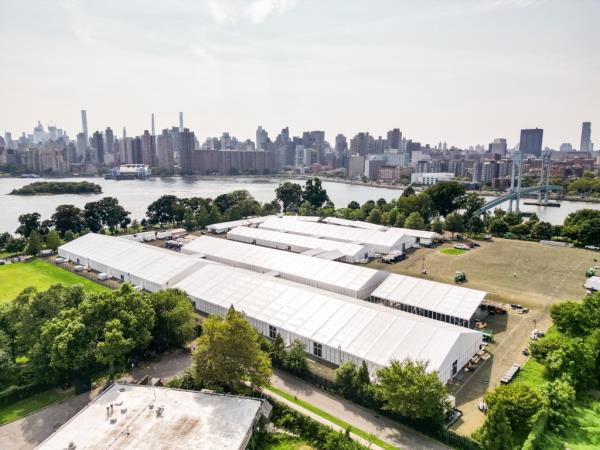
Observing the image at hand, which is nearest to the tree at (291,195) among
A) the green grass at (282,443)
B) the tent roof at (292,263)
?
the tent roof at (292,263)

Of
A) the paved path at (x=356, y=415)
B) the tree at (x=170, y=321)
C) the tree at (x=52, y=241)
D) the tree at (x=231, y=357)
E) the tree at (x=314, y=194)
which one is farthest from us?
the tree at (x=314, y=194)

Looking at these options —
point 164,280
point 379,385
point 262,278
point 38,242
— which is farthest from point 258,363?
point 38,242

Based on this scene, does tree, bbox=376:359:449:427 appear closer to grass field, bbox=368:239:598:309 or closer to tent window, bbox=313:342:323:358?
tent window, bbox=313:342:323:358

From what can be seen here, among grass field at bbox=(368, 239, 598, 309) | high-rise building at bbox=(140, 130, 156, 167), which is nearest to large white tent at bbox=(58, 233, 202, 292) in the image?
grass field at bbox=(368, 239, 598, 309)

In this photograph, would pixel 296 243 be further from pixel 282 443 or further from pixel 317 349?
pixel 282 443

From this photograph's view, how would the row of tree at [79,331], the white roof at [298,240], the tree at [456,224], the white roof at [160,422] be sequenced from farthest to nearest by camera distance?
the tree at [456,224]
the white roof at [298,240]
the row of tree at [79,331]
the white roof at [160,422]

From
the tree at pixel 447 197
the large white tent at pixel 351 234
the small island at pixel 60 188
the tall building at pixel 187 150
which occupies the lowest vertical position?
the large white tent at pixel 351 234

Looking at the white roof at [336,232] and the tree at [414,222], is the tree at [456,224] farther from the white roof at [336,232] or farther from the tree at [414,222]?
the white roof at [336,232]

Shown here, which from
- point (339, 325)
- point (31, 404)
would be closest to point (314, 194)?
point (339, 325)

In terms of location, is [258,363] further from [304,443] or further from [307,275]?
[307,275]
